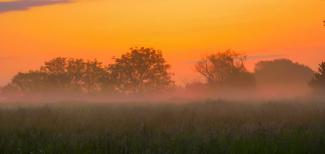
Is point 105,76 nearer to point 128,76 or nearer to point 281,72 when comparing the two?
point 128,76

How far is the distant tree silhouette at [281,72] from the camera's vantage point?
10750 centimetres

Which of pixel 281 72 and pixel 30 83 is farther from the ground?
pixel 281 72

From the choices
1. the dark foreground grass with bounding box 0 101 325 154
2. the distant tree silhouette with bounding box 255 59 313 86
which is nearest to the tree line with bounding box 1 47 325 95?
the distant tree silhouette with bounding box 255 59 313 86

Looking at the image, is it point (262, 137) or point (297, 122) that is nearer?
point (262, 137)

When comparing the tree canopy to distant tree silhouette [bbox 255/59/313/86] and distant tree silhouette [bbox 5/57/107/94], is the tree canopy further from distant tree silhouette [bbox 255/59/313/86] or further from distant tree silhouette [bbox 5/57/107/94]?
distant tree silhouette [bbox 255/59/313/86]

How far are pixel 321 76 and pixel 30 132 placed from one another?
45.0m

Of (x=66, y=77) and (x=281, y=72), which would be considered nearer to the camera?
(x=66, y=77)

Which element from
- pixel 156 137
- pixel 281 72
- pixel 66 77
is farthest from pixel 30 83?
pixel 156 137

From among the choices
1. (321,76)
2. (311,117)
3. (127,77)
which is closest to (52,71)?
(127,77)

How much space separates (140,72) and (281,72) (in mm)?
37158

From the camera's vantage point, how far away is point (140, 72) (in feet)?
276

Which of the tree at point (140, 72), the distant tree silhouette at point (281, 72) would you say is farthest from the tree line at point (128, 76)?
the distant tree silhouette at point (281, 72)

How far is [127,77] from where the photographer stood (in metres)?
83.2

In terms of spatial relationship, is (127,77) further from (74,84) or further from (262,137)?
(262,137)
